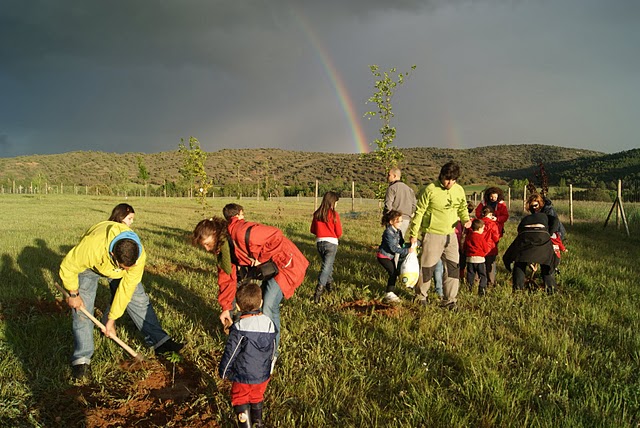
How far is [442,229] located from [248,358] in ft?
13.0

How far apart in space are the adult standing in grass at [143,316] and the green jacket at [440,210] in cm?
374

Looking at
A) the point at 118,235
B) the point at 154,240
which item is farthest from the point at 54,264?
the point at 118,235

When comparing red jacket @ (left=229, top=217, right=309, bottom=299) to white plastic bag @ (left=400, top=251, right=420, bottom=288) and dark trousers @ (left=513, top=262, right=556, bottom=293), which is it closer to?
white plastic bag @ (left=400, top=251, right=420, bottom=288)

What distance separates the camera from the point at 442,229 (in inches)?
234

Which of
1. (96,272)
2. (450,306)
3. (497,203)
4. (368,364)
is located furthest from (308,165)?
(368,364)

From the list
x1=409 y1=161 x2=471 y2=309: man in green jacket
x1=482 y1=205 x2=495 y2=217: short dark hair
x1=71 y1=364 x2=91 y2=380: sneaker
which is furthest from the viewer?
x1=482 y1=205 x2=495 y2=217: short dark hair

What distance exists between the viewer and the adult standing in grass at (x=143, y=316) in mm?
4461

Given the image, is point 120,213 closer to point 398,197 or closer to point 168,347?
point 168,347

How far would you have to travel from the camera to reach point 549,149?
11538cm

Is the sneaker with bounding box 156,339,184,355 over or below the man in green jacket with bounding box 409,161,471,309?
below

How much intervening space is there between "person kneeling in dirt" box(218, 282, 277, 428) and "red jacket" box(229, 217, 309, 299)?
2.38ft

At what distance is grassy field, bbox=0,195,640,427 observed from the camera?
3266 mm

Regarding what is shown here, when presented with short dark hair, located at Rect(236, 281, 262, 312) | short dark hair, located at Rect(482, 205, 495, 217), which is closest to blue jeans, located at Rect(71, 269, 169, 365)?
short dark hair, located at Rect(236, 281, 262, 312)

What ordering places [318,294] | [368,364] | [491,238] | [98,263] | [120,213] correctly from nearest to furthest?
[98,263], [368,364], [120,213], [318,294], [491,238]
